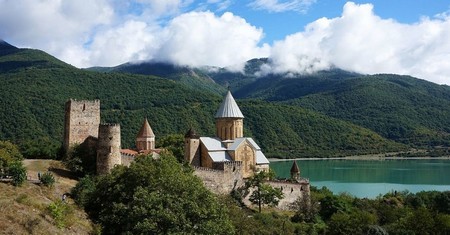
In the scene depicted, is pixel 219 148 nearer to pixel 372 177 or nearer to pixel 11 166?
pixel 11 166

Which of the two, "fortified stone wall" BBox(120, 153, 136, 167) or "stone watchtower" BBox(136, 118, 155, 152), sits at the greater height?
"stone watchtower" BBox(136, 118, 155, 152)

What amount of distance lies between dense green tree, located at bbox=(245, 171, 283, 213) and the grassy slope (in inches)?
436

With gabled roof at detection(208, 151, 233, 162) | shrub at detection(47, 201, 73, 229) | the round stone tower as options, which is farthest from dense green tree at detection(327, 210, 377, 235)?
shrub at detection(47, 201, 73, 229)

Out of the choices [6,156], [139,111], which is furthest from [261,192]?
[139,111]

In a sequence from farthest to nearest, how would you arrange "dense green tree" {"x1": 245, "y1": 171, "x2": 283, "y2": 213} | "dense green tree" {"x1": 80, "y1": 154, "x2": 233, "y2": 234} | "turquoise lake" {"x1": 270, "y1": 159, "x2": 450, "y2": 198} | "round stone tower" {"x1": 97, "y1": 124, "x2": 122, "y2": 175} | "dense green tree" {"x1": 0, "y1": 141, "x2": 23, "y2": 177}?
Result: "turquoise lake" {"x1": 270, "y1": 159, "x2": 450, "y2": 198} < "dense green tree" {"x1": 245, "y1": 171, "x2": 283, "y2": 213} < "round stone tower" {"x1": 97, "y1": 124, "x2": 122, "y2": 175} < "dense green tree" {"x1": 0, "y1": 141, "x2": 23, "y2": 177} < "dense green tree" {"x1": 80, "y1": 154, "x2": 233, "y2": 234}

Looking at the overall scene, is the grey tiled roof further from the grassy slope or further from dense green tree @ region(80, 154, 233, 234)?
the grassy slope

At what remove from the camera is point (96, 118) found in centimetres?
2452

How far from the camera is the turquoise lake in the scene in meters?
49.4

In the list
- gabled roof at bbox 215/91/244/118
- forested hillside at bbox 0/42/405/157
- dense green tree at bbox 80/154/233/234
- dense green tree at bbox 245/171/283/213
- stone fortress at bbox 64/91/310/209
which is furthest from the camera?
forested hillside at bbox 0/42/405/157

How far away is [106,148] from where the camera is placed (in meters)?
21.5

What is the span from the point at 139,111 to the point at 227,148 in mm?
45742

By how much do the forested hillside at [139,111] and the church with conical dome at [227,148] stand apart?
25.2 metres

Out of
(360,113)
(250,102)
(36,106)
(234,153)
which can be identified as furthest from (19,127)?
(360,113)

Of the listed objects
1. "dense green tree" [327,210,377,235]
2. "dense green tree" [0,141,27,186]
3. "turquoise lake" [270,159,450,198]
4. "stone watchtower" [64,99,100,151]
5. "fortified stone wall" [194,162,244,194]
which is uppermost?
"stone watchtower" [64,99,100,151]
